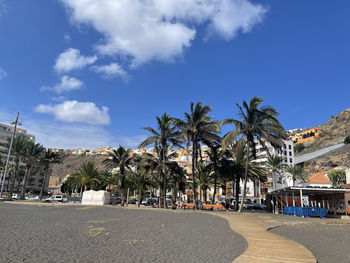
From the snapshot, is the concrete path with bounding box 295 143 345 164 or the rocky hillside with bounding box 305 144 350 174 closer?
the rocky hillside with bounding box 305 144 350 174

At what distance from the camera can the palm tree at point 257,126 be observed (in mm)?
26344

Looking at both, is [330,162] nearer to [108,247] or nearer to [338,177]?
[338,177]

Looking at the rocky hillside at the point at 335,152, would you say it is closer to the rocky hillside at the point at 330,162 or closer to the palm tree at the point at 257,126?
the rocky hillside at the point at 330,162

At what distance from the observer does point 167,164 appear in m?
34.9

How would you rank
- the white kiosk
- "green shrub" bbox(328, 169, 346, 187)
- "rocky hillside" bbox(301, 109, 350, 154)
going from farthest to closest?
"rocky hillside" bbox(301, 109, 350, 154) → "green shrub" bbox(328, 169, 346, 187) → the white kiosk

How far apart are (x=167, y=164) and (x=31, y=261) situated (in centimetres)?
2941

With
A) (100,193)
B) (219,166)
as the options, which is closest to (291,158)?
(219,166)

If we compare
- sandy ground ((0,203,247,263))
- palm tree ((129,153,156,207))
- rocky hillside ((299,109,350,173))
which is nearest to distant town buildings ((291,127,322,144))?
rocky hillside ((299,109,350,173))

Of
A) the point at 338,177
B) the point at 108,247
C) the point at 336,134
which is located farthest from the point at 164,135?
the point at 336,134

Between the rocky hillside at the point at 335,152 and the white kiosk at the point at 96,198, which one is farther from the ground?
the rocky hillside at the point at 335,152

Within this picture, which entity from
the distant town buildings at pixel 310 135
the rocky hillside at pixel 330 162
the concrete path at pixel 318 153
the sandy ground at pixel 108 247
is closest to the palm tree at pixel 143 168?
the sandy ground at pixel 108 247

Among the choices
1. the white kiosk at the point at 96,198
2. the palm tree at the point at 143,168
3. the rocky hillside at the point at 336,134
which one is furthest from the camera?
the rocky hillside at the point at 336,134

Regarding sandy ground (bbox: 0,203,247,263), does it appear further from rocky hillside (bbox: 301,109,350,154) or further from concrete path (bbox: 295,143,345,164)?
rocky hillside (bbox: 301,109,350,154)

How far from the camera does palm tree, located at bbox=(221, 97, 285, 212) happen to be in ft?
86.4
